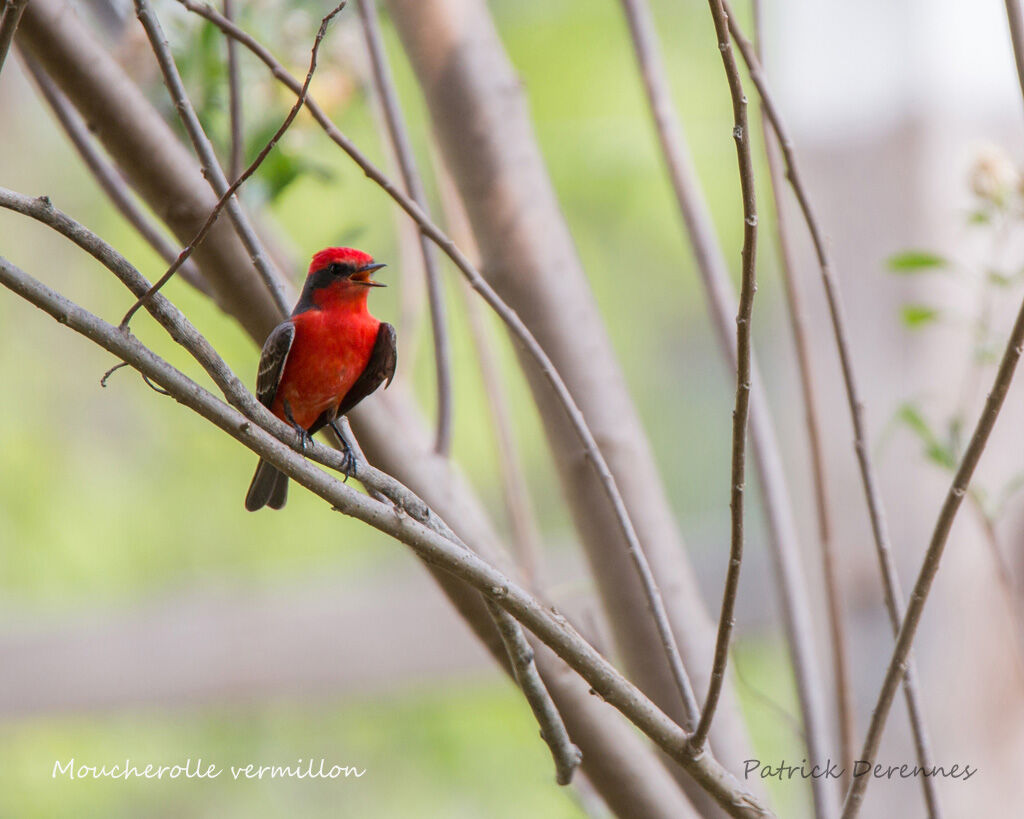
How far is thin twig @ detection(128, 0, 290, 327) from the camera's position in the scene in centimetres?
101

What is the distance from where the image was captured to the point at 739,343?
2.96 ft

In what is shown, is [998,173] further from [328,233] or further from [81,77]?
[328,233]

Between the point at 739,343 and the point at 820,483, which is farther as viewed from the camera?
the point at 820,483

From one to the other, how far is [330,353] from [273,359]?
117 millimetres

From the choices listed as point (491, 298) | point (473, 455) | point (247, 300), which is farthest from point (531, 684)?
point (473, 455)

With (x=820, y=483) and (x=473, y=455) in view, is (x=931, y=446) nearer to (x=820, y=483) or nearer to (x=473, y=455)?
(x=820, y=483)

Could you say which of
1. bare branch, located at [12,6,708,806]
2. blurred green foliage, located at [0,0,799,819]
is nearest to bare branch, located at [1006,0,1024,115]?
bare branch, located at [12,6,708,806]

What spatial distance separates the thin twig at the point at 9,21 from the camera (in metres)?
0.78

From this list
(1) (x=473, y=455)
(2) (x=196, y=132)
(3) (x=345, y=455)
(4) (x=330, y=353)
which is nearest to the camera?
(2) (x=196, y=132)

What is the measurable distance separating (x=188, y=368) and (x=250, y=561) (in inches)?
43.9

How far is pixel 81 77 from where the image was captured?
1170 millimetres

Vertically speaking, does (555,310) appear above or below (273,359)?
above

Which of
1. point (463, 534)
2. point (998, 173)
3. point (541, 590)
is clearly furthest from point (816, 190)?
point (463, 534)

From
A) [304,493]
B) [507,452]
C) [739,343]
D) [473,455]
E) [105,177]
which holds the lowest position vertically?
[739,343]
